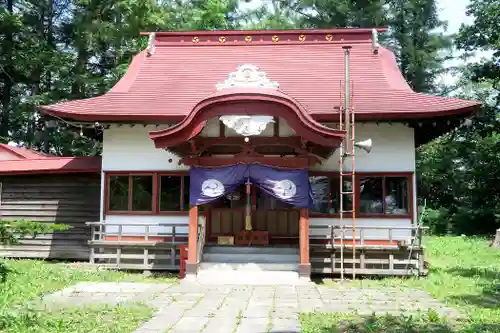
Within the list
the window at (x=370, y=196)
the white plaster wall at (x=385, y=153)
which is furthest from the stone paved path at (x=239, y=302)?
the white plaster wall at (x=385, y=153)

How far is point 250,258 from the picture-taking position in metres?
11.4

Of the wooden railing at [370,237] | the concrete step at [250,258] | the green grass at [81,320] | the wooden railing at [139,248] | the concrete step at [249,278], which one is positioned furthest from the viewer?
the wooden railing at [139,248]

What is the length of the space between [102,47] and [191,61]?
13854 millimetres

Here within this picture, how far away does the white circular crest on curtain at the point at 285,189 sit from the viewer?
10625mm

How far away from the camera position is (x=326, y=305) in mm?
7871

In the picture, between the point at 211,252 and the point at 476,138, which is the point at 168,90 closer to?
the point at 211,252

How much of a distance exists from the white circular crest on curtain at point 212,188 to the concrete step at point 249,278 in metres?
1.74

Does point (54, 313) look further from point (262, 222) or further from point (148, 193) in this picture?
point (262, 222)

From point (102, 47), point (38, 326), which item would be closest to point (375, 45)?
point (38, 326)

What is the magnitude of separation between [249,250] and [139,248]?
111 inches

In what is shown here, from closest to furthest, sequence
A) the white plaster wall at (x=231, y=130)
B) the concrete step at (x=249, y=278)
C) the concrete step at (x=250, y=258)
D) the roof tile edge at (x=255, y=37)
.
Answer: the concrete step at (x=249, y=278), the white plaster wall at (x=231, y=130), the concrete step at (x=250, y=258), the roof tile edge at (x=255, y=37)

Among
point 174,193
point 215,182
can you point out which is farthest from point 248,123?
point 174,193

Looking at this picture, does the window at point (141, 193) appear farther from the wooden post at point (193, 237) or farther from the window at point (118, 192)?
the wooden post at point (193, 237)

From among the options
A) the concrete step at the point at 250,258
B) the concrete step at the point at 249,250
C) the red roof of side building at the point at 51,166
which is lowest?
the concrete step at the point at 250,258
